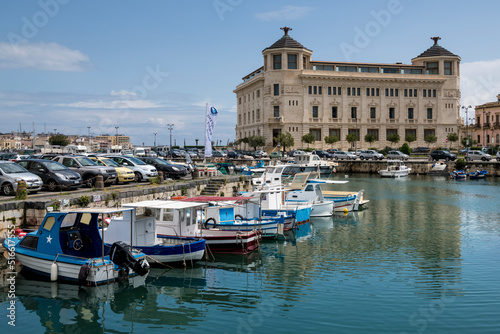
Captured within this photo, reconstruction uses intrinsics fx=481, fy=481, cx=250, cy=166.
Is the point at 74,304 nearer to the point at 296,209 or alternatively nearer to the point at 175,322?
the point at 175,322

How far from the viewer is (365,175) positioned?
69.0m

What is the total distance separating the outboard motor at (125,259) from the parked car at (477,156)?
65407 millimetres

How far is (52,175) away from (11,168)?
1872 millimetres

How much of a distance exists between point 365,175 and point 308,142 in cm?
2423

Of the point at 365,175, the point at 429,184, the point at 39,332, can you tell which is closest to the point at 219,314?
the point at 39,332

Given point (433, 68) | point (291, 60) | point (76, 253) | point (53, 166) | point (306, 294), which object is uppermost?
Answer: point (433, 68)

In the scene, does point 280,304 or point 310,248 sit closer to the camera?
point 280,304

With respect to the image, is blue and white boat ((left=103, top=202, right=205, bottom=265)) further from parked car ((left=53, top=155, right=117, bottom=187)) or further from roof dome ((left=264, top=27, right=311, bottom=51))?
roof dome ((left=264, top=27, right=311, bottom=51))

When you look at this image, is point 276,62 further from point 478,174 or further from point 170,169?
point 170,169

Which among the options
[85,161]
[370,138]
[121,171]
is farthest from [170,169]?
[370,138]

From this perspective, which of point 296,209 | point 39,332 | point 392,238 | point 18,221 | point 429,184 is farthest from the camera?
point 429,184

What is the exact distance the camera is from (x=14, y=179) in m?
21.5

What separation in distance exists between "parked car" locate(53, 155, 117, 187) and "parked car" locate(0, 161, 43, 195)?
4.24 m

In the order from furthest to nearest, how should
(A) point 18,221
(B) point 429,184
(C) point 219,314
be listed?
1. (B) point 429,184
2. (A) point 18,221
3. (C) point 219,314
